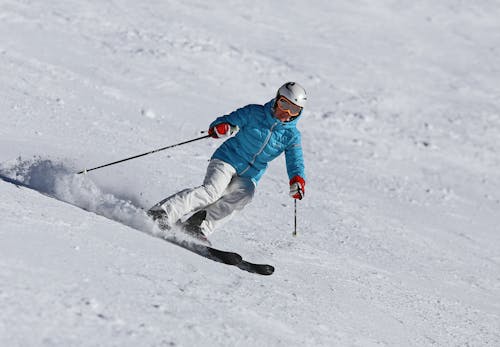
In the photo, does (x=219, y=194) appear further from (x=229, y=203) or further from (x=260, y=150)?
(x=260, y=150)

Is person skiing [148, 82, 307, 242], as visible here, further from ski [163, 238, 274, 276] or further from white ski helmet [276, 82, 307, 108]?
ski [163, 238, 274, 276]

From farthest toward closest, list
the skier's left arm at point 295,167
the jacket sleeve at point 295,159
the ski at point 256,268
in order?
the jacket sleeve at point 295,159
the skier's left arm at point 295,167
the ski at point 256,268

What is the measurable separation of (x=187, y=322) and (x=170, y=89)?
9025mm

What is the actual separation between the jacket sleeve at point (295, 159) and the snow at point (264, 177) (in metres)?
0.92

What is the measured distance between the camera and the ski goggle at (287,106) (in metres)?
6.31

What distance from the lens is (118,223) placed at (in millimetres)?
5711

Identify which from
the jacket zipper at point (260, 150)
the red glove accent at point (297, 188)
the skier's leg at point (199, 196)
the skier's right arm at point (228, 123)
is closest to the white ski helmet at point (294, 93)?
the jacket zipper at point (260, 150)

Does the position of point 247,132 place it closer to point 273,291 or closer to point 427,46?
point 273,291

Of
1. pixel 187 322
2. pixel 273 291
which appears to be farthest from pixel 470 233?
pixel 187 322

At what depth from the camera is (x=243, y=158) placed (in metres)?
6.57

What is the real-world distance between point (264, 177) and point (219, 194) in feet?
11.1

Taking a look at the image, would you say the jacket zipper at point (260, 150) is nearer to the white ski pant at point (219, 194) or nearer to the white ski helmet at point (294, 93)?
the white ski pant at point (219, 194)

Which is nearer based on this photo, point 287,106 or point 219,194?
point 287,106

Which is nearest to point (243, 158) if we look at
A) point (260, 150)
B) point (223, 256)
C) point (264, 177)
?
point (260, 150)
